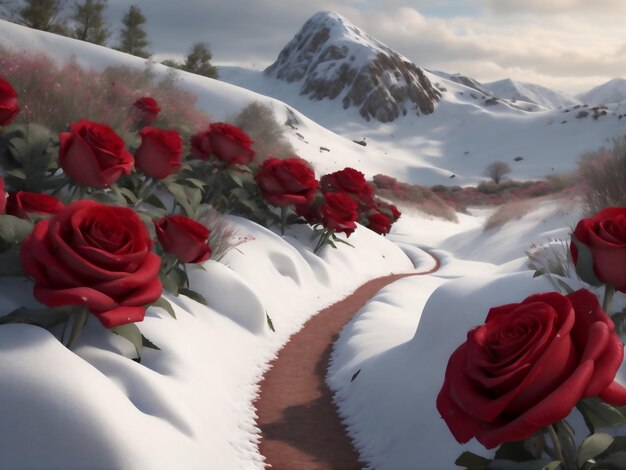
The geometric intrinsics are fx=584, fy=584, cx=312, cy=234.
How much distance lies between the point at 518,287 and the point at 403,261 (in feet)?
27.1

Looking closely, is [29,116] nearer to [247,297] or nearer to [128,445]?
[247,297]

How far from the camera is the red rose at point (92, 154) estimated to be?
3961 millimetres

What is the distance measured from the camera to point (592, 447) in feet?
6.88

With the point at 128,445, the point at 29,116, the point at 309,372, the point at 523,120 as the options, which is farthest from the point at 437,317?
the point at 523,120

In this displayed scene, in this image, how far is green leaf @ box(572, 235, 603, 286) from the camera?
95.4 inches

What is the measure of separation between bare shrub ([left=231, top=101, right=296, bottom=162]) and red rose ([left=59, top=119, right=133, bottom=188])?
5151 millimetres

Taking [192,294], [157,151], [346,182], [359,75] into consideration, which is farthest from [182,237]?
[359,75]

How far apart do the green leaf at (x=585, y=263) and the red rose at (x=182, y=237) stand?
2635 millimetres

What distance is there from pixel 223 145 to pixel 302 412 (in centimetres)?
395

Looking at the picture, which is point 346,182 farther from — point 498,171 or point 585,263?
point 498,171

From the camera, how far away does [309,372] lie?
199 inches

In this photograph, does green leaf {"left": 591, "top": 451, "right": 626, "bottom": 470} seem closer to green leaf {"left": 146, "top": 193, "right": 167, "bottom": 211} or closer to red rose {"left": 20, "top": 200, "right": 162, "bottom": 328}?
red rose {"left": 20, "top": 200, "right": 162, "bottom": 328}

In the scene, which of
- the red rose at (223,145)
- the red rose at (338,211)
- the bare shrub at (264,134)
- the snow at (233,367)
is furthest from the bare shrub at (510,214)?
the red rose at (223,145)

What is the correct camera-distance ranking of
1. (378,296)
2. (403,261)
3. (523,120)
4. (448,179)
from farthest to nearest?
1. (523,120)
2. (448,179)
3. (403,261)
4. (378,296)
